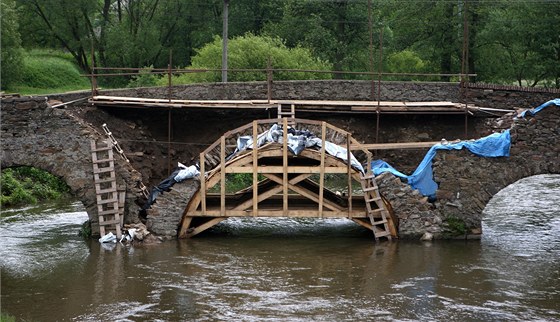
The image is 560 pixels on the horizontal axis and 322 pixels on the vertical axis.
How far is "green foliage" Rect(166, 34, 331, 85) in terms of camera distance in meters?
33.5

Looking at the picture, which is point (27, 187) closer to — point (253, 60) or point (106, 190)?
point (106, 190)

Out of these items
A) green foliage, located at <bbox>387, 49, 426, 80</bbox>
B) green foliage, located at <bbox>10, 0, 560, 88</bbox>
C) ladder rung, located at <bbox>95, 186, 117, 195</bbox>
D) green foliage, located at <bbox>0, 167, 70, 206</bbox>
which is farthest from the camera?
green foliage, located at <bbox>387, 49, 426, 80</bbox>

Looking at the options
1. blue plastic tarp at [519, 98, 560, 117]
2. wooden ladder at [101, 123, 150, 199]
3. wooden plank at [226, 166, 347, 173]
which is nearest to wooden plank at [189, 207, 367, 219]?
wooden plank at [226, 166, 347, 173]

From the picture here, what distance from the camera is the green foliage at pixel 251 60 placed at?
110ft

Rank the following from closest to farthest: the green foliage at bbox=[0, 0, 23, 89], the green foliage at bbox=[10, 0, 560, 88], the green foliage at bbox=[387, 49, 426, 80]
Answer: the green foliage at bbox=[10, 0, 560, 88] → the green foliage at bbox=[0, 0, 23, 89] → the green foliage at bbox=[387, 49, 426, 80]

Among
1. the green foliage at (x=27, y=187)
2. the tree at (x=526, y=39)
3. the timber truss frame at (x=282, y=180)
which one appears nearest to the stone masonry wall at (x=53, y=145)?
the timber truss frame at (x=282, y=180)

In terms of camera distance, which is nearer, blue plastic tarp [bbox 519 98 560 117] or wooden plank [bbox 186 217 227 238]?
blue plastic tarp [bbox 519 98 560 117]

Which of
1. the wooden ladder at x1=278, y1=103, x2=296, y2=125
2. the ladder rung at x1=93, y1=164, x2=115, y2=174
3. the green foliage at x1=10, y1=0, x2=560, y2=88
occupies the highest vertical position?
the green foliage at x1=10, y1=0, x2=560, y2=88

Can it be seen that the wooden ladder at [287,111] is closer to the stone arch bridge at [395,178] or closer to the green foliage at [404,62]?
the stone arch bridge at [395,178]

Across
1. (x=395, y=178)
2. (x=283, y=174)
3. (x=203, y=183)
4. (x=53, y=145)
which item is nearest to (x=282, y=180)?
(x=283, y=174)

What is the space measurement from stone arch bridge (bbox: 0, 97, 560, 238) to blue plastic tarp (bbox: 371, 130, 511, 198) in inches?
6.5

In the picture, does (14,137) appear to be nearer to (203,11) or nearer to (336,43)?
(336,43)

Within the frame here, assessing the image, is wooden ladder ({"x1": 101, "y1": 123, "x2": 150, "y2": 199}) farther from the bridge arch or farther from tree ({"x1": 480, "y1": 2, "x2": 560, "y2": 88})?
tree ({"x1": 480, "y1": 2, "x2": 560, "y2": 88})

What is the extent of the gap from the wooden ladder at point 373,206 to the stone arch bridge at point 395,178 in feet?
0.73
